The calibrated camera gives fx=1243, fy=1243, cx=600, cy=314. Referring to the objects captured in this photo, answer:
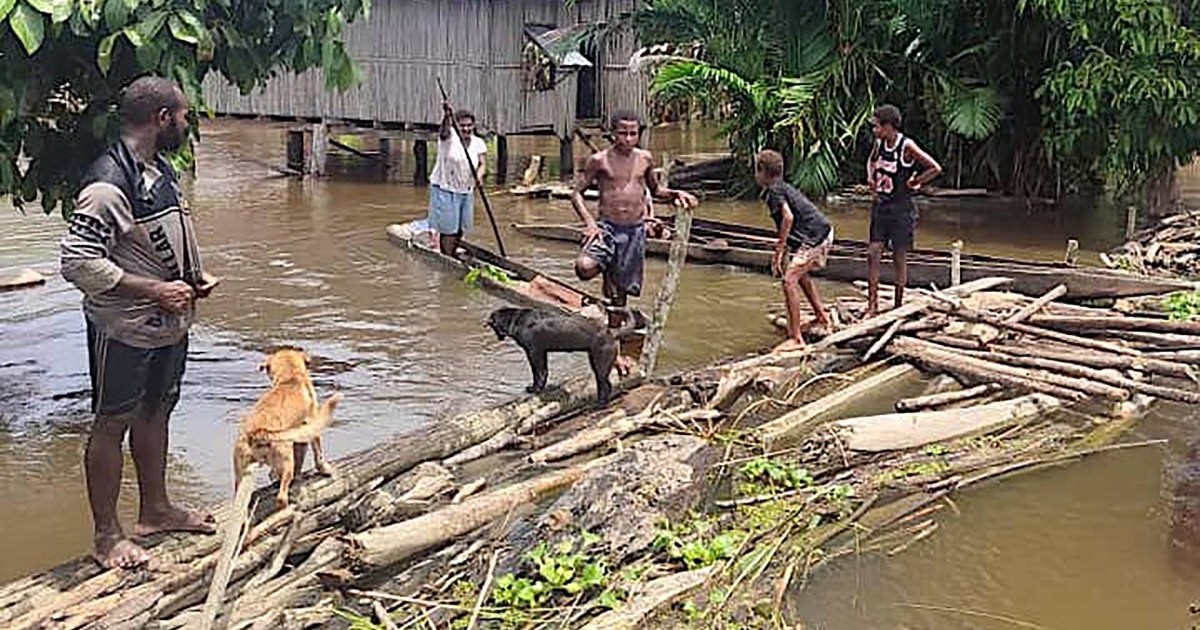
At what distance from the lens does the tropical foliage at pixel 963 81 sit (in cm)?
1376

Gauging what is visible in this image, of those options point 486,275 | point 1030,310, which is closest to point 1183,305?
point 1030,310

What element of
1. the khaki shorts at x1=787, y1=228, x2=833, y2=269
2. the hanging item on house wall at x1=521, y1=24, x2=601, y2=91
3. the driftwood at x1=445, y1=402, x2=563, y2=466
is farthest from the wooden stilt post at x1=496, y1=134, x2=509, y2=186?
the driftwood at x1=445, y1=402, x2=563, y2=466

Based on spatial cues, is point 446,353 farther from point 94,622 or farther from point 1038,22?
point 1038,22

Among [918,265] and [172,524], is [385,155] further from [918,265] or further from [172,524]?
[172,524]

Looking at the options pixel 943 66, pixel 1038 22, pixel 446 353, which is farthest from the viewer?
pixel 943 66

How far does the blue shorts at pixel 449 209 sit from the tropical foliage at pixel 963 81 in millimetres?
5148

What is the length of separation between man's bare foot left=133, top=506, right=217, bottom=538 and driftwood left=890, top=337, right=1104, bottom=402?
16.6 ft

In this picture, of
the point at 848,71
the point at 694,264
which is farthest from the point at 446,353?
the point at 848,71

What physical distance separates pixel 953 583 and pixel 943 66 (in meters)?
12.1

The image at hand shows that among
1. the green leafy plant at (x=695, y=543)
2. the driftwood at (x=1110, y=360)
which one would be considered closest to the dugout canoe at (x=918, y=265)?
the driftwood at (x=1110, y=360)

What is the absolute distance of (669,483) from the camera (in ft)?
18.3

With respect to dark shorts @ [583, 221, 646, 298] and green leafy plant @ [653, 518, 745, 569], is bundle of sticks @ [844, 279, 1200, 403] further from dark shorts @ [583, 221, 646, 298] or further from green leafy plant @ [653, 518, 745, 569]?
green leafy plant @ [653, 518, 745, 569]

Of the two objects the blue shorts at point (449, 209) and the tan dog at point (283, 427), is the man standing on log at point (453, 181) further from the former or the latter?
the tan dog at point (283, 427)

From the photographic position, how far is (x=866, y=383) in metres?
8.03
